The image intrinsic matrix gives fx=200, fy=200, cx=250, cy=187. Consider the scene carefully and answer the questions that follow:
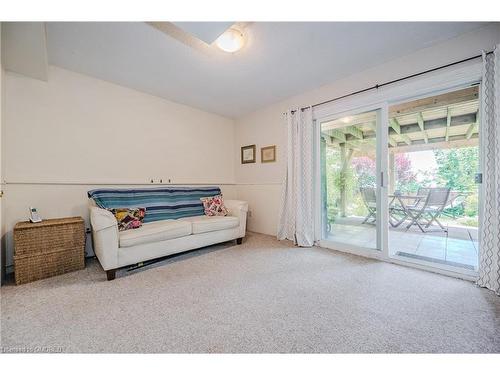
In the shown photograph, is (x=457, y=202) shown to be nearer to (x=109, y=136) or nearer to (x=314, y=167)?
(x=314, y=167)

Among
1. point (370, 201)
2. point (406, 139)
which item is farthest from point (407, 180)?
point (370, 201)

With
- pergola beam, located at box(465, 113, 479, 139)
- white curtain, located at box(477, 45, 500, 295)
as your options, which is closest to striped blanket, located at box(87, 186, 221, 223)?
white curtain, located at box(477, 45, 500, 295)

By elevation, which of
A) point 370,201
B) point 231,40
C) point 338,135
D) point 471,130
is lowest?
point 370,201

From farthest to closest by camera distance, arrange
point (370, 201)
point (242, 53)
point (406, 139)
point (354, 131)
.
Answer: point (406, 139)
point (354, 131)
point (370, 201)
point (242, 53)

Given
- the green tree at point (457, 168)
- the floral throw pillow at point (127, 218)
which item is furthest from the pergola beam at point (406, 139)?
the floral throw pillow at point (127, 218)

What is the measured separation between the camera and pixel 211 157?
3.88 meters

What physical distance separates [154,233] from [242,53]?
213cm

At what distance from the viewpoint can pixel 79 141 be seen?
8.14ft

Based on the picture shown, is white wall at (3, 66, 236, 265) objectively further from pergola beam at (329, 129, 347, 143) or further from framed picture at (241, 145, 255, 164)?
pergola beam at (329, 129, 347, 143)

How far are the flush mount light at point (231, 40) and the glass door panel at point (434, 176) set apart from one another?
2.46 m

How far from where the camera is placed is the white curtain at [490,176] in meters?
1.67

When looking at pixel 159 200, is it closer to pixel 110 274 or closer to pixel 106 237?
pixel 106 237
